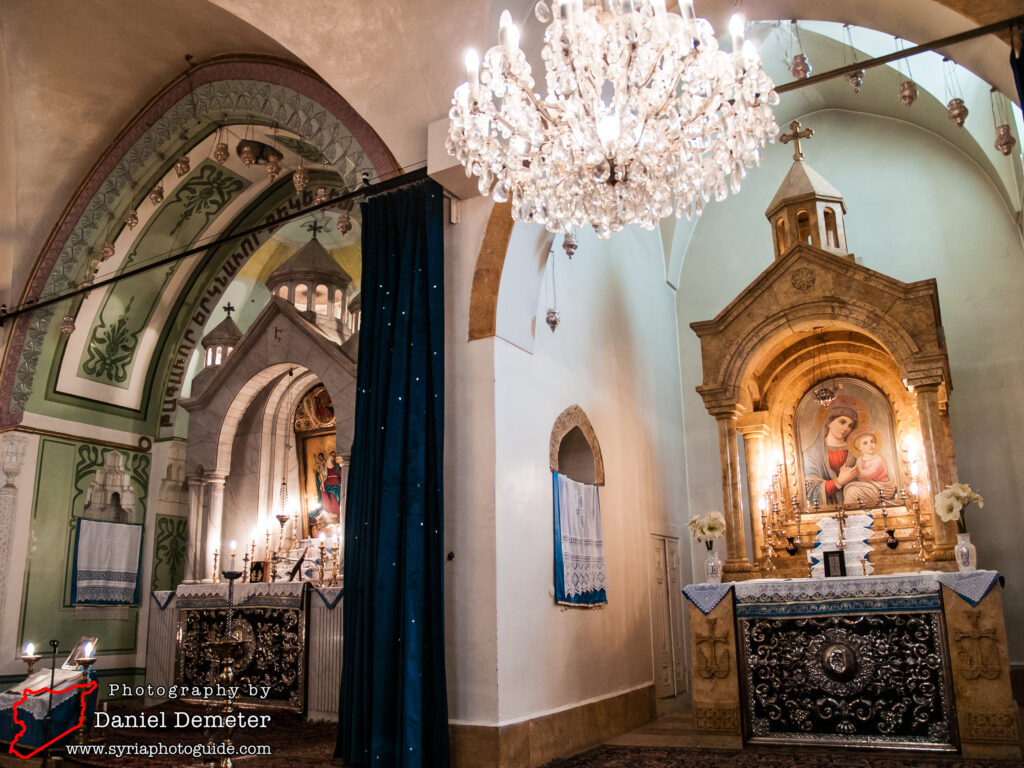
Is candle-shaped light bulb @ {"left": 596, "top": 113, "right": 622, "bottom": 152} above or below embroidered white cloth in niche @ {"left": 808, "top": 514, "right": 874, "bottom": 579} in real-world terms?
above

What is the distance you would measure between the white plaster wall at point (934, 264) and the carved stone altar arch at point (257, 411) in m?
4.34

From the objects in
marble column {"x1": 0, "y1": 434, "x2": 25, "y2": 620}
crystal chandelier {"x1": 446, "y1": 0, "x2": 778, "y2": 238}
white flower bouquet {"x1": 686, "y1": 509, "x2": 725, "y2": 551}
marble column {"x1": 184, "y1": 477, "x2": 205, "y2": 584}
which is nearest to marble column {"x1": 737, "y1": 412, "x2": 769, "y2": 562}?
white flower bouquet {"x1": 686, "y1": 509, "x2": 725, "y2": 551}

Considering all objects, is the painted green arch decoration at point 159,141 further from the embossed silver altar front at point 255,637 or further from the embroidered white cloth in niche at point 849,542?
the embroidered white cloth in niche at point 849,542

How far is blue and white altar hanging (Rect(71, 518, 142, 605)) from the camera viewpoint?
8.23 metres

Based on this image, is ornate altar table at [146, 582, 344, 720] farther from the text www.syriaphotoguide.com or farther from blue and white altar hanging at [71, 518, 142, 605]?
the text www.syriaphotoguide.com

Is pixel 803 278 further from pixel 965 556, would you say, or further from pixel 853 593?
pixel 853 593

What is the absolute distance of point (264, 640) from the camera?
7.11m

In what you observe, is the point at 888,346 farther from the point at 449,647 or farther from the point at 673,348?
the point at 449,647

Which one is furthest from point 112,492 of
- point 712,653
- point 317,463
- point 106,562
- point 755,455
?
point 755,455

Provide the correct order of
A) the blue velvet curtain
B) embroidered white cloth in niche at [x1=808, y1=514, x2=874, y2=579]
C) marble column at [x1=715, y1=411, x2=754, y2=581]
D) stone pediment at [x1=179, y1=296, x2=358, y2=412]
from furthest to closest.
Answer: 1. stone pediment at [x1=179, y1=296, x2=358, y2=412]
2. embroidered white cloth in niche at [x1=808, y1=514, x2=874, y2=579]
3. marble column at [x1=715, y1=411, x2=754, y2=581]
4. the blue velvet curtain

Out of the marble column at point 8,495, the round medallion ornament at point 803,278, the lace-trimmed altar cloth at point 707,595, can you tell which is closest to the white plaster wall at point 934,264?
the round medallion ornament at point 803,278

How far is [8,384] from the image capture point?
319 inches

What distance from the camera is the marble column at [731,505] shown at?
7.40 m

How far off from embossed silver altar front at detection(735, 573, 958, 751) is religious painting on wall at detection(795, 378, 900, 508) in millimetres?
2424
